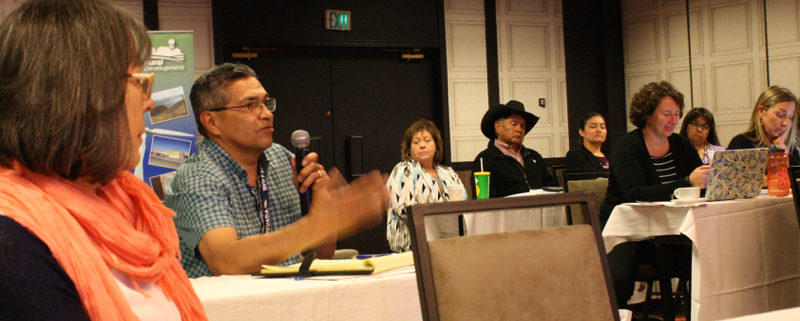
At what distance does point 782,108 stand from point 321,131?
442 cm

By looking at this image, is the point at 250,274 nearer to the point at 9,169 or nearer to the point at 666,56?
the point at 9,169

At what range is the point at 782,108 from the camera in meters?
4.45

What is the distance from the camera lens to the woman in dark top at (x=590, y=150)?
6.34 metres

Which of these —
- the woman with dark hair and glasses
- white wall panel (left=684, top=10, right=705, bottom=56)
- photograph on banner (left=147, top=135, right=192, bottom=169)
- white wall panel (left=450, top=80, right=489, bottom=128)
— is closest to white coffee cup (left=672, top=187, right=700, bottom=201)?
the woman with dark hair and glasses

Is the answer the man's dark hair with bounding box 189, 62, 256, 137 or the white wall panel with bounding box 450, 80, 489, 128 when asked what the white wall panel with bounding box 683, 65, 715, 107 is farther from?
the man's dark hair with bounding box 189, 62, 256, 137

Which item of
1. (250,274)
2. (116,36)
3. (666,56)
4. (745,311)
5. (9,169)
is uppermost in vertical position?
(666,56)

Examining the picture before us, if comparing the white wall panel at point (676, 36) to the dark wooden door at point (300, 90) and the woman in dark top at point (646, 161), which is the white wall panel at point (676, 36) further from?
the woman in dark top at point (646, 161)

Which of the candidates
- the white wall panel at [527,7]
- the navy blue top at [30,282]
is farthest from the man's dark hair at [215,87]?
the white wall panel at [527,7]

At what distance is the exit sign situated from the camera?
7.32m

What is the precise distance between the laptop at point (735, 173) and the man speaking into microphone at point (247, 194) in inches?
74.0

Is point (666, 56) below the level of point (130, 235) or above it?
above

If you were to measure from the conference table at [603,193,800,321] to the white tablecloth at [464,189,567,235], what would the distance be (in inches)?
35.8

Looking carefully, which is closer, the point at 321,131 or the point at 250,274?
the point at 250,274

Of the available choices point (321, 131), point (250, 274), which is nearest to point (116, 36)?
point (250, 274)
